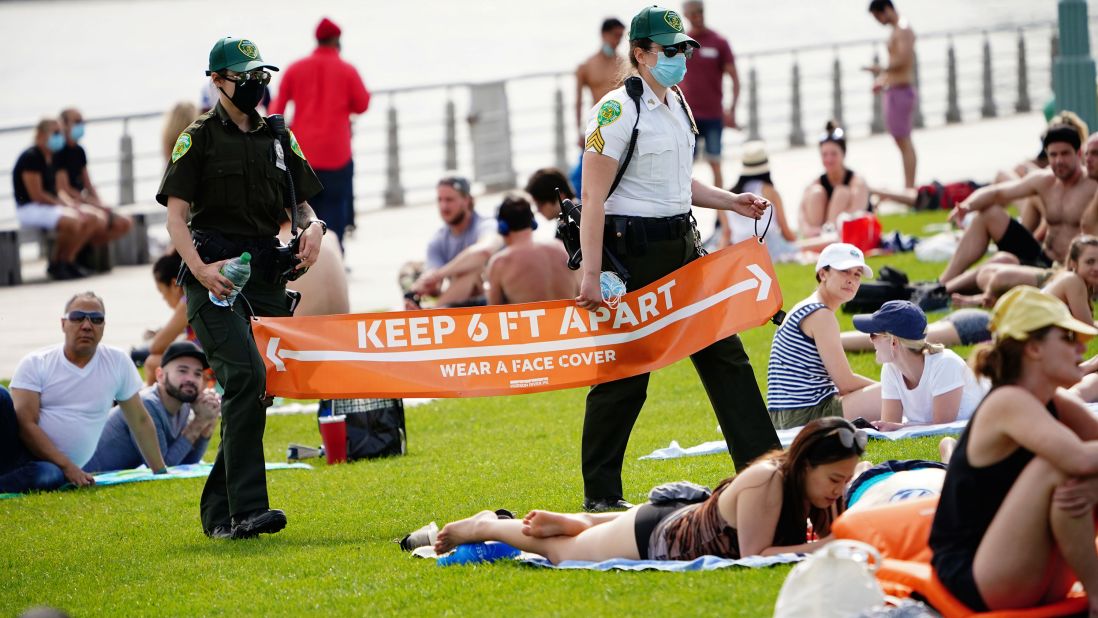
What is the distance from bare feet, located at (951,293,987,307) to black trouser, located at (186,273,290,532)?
20.2 feet

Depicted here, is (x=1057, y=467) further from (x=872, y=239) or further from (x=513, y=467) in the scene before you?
(x=872, y=239)

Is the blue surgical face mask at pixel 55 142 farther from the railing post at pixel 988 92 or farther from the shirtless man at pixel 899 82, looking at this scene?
the railing post at pixel 988 92

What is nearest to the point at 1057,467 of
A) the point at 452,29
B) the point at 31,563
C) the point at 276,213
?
the point at 276,213

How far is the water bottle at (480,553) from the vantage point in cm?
627

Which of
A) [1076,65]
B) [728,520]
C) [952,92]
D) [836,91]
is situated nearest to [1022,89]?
[952,92]

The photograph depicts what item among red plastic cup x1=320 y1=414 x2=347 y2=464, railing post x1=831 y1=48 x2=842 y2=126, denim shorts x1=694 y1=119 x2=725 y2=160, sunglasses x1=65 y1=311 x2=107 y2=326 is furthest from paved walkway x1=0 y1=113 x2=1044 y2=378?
red plastic cup x1=320 y1=414 x2=347 y2=464

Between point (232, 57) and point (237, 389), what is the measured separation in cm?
141

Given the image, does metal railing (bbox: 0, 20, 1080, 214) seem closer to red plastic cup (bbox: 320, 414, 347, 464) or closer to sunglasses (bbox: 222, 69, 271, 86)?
red plastic cup (bbox: 320, 414, 347, 464)

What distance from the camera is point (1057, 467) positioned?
15.4 feet

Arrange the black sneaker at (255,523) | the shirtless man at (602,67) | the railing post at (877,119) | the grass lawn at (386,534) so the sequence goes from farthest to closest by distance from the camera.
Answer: the railing post at (877,119)
the shirtless man at (602,67)
the black sneaker at (255,523)
the grass lawn at (386,534)

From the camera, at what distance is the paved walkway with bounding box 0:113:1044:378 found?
1447cm

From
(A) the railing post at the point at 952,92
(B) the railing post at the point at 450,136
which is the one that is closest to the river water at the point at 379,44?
(B) the railing post at the point at 450,136

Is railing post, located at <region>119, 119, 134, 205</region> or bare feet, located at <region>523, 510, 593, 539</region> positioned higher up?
railing post, located at <region>119, 119, 134, 205</region>

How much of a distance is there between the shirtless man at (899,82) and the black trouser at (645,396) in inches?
453
